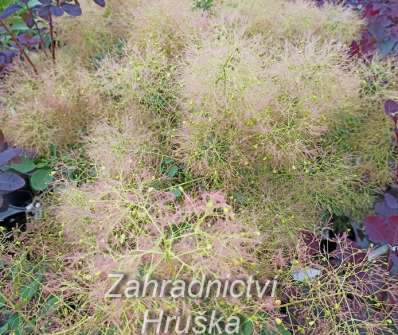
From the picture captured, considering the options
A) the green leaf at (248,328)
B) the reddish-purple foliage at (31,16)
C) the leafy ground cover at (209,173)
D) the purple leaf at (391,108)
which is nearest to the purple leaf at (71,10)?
the reddish-purple foliage at (31,16)

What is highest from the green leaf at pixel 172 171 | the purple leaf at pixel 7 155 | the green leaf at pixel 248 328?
the green leaf at pixel 172 171

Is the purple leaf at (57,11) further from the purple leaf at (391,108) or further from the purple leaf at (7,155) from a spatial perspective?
the purple leaf at (391,108)

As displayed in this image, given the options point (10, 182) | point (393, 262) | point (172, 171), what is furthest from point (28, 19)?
point (393, 262)

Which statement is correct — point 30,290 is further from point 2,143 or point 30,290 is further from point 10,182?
point 2,143

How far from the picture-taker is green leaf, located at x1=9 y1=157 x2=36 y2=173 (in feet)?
4.05

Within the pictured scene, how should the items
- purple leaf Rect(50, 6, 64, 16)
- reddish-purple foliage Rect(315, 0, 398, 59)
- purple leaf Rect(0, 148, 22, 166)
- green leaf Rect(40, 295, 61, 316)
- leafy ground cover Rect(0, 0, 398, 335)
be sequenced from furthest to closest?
reddish-purple foliage Rect(315, 0, 398, 59), purple leaf Rect(50, 6, 64, 16), purple leaf Rect(0, 148, 22, 166), green leaf Rect(40, 295, 61, 316), leafy ground cover Rect(0, 0, 398, 335)

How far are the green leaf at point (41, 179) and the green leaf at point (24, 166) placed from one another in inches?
0.8

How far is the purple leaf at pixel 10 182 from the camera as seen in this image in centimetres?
117

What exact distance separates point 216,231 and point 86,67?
84 cm

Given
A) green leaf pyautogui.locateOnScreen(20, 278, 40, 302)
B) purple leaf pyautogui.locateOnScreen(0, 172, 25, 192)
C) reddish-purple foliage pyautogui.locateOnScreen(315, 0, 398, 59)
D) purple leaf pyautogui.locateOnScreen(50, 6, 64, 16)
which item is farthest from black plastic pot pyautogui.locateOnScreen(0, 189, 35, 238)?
reddish-purple foliage pyautogui.locateOnScreen(315, 0, 398, 59)

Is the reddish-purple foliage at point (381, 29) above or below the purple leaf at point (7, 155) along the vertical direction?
above

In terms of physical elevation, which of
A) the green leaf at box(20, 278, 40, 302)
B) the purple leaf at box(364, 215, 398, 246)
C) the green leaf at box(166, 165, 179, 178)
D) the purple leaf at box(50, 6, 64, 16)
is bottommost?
the green leaf at box(20, 278, 40, 302)

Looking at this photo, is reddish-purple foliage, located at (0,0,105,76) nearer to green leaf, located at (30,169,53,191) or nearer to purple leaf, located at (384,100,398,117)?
green leaf, located at (30,169,53,191)

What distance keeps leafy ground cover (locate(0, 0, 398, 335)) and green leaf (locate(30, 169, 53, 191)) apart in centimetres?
3
